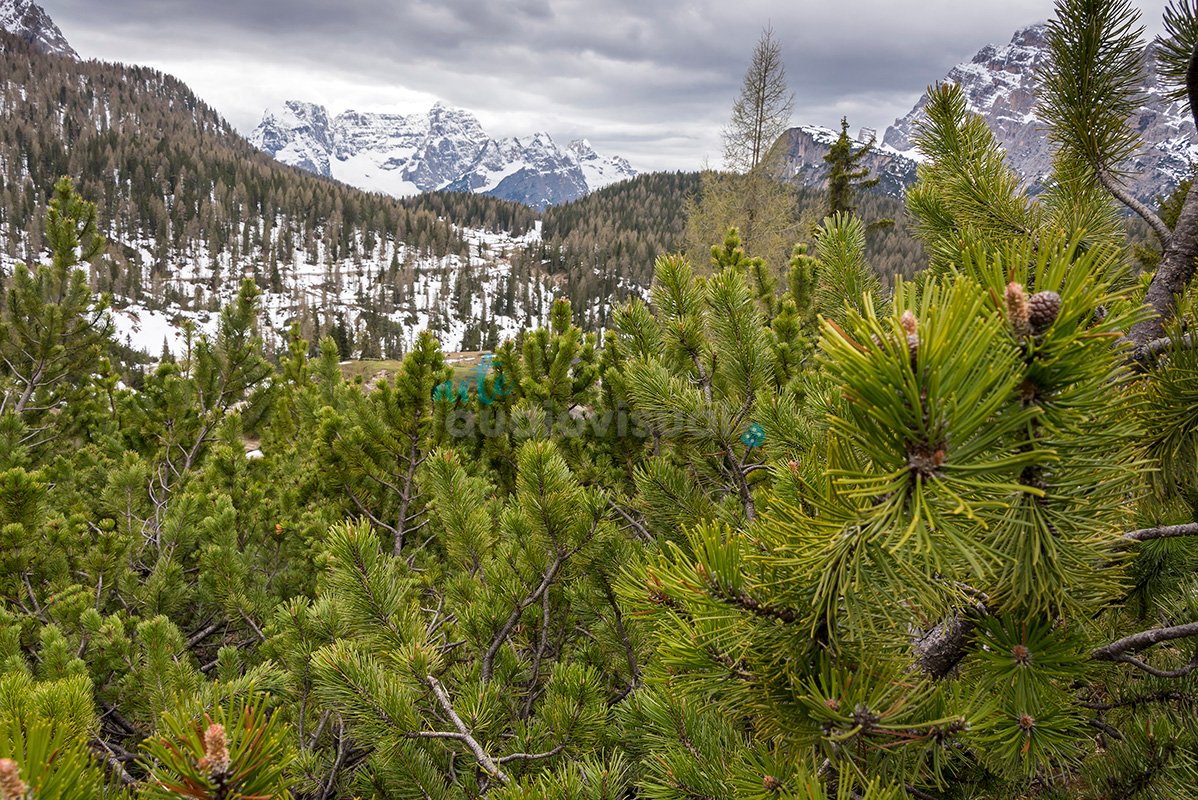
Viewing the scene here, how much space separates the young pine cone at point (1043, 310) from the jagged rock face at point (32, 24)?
27007 centimetres

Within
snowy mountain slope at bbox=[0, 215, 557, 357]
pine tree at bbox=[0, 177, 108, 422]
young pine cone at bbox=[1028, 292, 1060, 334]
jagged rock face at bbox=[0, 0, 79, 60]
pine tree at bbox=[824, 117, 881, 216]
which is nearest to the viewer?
young pine cone at bbox=[1028, 292, 1060, 334]

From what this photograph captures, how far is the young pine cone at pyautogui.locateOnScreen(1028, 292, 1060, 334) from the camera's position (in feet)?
2.17

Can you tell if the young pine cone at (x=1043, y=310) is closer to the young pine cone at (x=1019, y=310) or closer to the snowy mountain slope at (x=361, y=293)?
the young pine cone at (x=1019, y=310)

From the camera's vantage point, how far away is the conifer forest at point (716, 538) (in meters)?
0.76

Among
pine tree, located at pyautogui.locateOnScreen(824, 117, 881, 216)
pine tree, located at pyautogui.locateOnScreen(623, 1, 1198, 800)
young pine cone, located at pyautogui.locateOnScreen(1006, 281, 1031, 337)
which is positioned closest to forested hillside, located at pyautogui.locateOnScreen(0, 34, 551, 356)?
pine tree, located at pyautogui.locateOnScreen(824, 117, 881, 216)

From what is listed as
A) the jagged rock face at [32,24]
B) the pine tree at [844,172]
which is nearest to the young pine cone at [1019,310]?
the pine tree at [844,172]

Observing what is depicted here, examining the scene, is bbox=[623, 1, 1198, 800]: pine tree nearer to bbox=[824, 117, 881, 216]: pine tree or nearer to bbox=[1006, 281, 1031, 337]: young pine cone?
bbox=[1006, 281, 1031, 337]: young pine cone

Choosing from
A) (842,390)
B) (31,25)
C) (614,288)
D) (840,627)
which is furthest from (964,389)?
(31,25)

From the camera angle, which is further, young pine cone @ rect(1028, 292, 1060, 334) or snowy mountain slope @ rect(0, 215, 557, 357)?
snowy mountain slope @ rect(0, 215, 557, 357)

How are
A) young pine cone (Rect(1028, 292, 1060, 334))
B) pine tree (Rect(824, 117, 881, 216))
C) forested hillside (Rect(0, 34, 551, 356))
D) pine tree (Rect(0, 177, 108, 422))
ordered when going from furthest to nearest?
1. forested hillside (Rect(0, 34, 551, 356))
2. pine tree (Rect(824, 117, 881, 216))
3. pine tree (Rect(0, 177, 108, 422))
4. young pine cone (Rect(1028, 292, 1060, 334))

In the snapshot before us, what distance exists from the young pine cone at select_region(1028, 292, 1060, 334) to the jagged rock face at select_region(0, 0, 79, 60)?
270 m

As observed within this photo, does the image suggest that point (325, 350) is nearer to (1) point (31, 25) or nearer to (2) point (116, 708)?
(2) point (116, 708)

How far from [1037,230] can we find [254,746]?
87.8 inches

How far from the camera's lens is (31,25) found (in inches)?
7466
